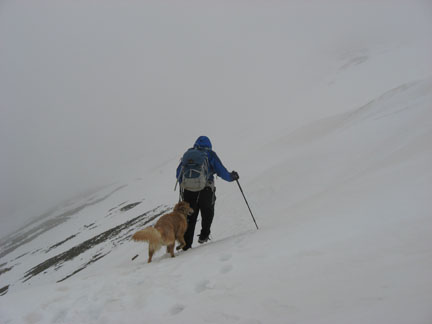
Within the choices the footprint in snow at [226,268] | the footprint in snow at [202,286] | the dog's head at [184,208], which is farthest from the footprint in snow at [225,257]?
the dog's head at [184,208]

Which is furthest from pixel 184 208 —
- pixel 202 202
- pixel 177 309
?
pixel 177 309

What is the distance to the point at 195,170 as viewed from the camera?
5.86 meters

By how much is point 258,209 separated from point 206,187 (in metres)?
6.01

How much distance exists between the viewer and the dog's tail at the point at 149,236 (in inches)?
208

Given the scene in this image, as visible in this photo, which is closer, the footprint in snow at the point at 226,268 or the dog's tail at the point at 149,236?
the footprint in snow at the point at 226,268

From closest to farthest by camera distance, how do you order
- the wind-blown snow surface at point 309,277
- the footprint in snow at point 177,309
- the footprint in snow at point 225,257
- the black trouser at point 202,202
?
the wind-blown snow surface at point 309,277 < the footprint in snow at point 177,309 < the footprint in snow at point 225,257 < the black trouser at point 202,202

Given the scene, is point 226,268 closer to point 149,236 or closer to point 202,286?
point 202,286

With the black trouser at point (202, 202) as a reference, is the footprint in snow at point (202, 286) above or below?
below

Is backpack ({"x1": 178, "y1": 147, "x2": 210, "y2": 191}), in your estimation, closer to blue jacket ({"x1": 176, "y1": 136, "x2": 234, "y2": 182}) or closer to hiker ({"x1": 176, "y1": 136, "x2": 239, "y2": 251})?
hiker ({"x1": 176, "y1": 136, "x2": 239, "y2": 251})

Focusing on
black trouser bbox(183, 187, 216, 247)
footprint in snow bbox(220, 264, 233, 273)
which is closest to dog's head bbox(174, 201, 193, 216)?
black trouser bbox(183, 187, 216, 247)

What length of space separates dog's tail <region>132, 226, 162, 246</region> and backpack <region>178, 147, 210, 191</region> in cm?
132

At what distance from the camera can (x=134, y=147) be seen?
165000mm

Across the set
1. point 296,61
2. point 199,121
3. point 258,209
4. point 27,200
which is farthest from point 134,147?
point 258,209

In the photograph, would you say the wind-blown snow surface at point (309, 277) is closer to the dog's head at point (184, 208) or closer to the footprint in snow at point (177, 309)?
the footprint in snow at point (177, 309)
